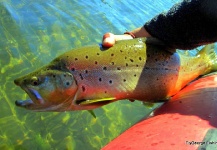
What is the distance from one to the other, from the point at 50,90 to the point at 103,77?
0.51 metres

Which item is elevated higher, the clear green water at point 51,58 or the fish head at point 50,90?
the fish head at point 50,90

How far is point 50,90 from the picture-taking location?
101 inches

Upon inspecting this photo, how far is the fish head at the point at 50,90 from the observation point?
8.41ft

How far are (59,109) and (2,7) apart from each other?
14.6 ft

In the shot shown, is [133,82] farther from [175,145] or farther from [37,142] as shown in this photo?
[37,142]

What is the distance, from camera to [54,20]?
661 centimetres

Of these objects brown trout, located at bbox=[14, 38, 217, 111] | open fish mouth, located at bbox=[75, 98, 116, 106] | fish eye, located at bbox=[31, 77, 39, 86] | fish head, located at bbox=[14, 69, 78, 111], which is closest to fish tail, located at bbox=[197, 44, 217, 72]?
brown trout, located at bbox=[14, 38, 217, 111]

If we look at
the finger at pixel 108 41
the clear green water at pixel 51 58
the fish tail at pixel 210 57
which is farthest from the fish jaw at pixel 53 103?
the fish tail at pixel 210 57

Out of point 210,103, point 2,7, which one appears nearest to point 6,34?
point 2,7

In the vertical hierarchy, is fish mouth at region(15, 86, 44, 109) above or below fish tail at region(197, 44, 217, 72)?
below

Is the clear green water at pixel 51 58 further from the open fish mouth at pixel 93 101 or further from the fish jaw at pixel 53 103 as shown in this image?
the open fish mouth at pixel 93 101

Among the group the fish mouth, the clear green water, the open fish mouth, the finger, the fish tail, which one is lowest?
the clear green water

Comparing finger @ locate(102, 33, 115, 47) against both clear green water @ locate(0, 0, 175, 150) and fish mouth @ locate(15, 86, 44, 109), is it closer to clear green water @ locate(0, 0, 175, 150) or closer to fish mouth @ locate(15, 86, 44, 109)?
fish mouth @ locate(15, 86, 44, 109)

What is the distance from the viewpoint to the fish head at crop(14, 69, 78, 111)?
2.56 metres
